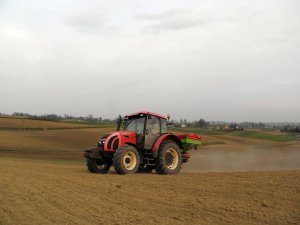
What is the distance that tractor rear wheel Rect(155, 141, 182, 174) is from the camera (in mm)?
13484

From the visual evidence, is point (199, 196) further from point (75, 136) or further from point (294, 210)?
point (75, 136)

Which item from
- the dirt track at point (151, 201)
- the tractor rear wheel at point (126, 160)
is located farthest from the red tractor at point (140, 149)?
the dirt track at point (151, 201)

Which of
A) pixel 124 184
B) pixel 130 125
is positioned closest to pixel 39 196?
pixel 124 184

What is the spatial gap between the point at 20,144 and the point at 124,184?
82.3ft

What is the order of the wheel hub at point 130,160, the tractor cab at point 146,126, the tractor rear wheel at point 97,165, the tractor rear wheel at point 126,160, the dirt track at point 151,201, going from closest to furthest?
the dirt track at point 151,201 → the tractor rear wheel at point 126,160 → the wheel hub at point 130,160 → the tractor cab at point 146,126 → the tractor rear wheel at point 97,165

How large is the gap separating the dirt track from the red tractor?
2.62 m

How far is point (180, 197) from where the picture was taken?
27.2 feet

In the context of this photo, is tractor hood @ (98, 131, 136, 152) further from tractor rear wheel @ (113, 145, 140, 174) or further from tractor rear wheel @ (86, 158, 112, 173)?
tractor rear wheel @ (86, 158, 112, 173)

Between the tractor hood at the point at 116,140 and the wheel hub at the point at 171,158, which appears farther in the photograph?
the wheel hub at the point at 171,158

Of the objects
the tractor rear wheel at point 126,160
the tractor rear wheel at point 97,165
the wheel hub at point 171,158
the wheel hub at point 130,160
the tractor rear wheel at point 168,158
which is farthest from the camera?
the tractor rear wheel at point 97,165

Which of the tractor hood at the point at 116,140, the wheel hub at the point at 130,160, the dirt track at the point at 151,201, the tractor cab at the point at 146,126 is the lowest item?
the dirt track at the point at 151,201

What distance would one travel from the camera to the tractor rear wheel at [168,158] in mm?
13484

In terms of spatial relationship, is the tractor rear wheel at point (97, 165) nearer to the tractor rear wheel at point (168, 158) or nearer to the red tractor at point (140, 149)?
the red tractor at point (140, 149)

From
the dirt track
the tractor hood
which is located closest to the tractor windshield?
the tractor hood
